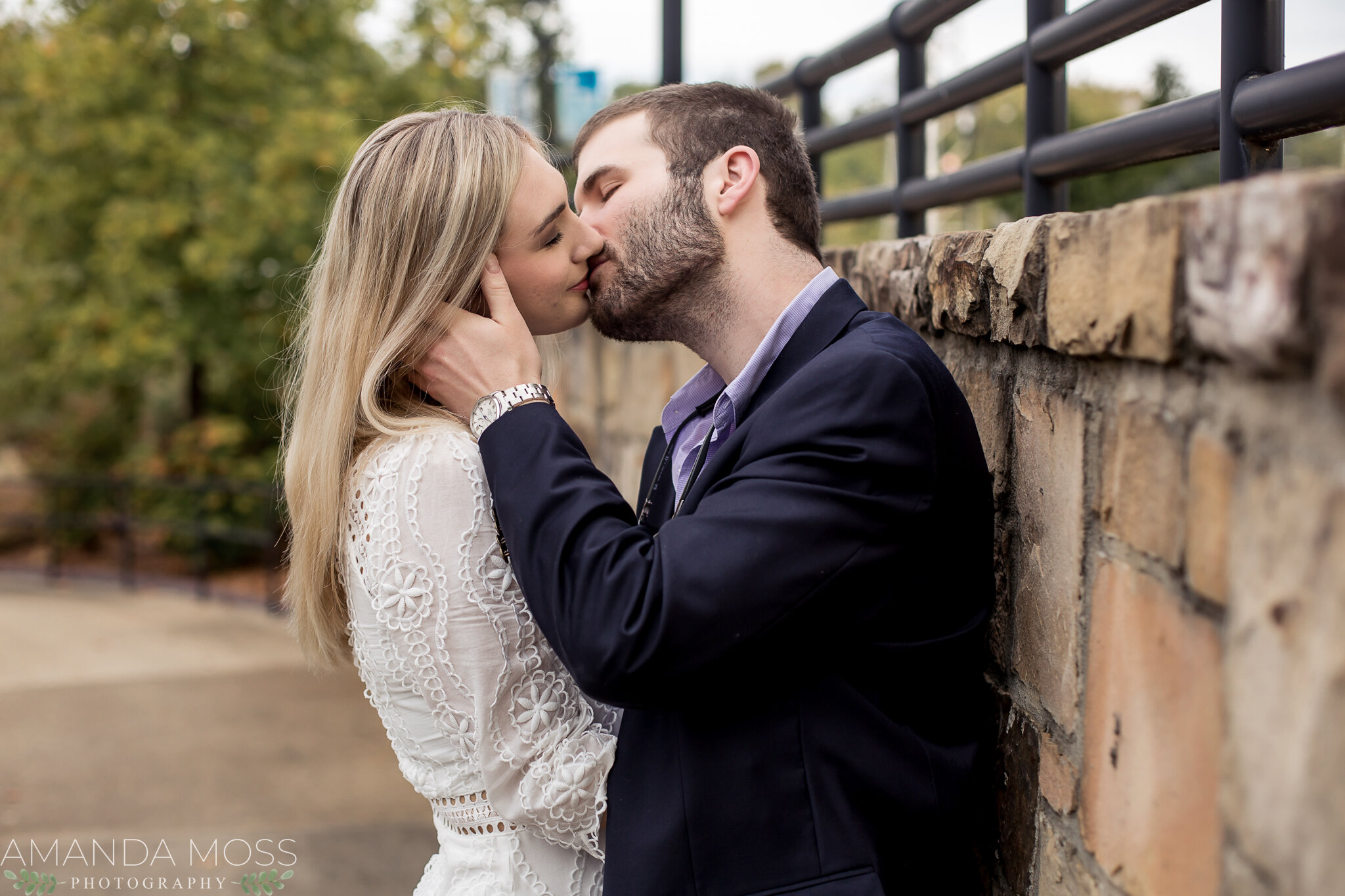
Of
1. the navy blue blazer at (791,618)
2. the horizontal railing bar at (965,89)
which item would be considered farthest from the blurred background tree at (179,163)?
the navy blue blazer at (791,618)

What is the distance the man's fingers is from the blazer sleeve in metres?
0.56

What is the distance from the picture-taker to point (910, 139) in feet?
11.2

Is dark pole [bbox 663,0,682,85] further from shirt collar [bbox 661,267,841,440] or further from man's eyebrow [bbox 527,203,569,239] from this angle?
shirt collar [bbox 661,267,841,440]

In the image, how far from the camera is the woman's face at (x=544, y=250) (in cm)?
222

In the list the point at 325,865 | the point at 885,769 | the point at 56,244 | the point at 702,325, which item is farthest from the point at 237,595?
the point at 885,769

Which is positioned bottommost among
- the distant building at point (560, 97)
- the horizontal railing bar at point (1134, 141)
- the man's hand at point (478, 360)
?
the man's hand at point (478, 360)

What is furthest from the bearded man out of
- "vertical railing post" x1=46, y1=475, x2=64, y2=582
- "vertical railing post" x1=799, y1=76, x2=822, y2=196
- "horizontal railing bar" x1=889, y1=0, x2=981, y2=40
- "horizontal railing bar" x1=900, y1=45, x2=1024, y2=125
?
"vertical railing post" x1=46, y1=475, x2=64, y2=582

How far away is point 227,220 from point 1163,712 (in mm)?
11430

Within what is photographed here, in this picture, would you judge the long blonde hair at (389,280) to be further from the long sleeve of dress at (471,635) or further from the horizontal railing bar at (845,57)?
the horizontal railing bar at (845,57)

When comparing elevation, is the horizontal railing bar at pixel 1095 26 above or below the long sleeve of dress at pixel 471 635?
above

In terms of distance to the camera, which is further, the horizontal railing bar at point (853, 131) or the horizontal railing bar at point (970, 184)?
the horizontal railing bar at point (853, 131)

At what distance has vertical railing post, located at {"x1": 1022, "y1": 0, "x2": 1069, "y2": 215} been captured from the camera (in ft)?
7.54

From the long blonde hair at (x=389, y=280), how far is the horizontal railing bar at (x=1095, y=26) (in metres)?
1.07

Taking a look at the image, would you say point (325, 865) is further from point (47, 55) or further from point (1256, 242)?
point (47, 55)
